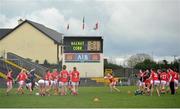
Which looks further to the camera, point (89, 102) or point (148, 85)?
point (148, 85)

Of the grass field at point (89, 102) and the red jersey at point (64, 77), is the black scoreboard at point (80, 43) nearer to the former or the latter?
the red jersey at point (64, 77)

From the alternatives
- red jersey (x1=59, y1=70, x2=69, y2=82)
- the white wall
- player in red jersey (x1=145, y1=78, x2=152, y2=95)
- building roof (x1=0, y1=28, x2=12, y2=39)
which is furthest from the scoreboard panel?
player in red jersey (x1=145, y1=78, x2=152, y2=95)

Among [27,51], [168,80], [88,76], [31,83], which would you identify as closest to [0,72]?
[88,76]

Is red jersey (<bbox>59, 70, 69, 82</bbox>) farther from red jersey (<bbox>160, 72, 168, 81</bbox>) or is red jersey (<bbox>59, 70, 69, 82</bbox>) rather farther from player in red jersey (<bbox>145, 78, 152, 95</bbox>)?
red jersey (<bbox>160, 72, 168, 81</bbox>)

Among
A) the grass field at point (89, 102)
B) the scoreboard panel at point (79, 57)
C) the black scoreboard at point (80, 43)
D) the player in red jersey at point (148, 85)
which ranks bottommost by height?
the grass field at point (89, 102)

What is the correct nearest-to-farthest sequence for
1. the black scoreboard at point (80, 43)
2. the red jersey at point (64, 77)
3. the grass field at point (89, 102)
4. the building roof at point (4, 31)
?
1. the grass field at point (89, 102)
2. the red jersey at point (64, 77)
3. the black scoreboard at point (80, 43)
4. the building roof at point (4, 31)

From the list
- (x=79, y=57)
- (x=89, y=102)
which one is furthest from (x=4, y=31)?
(x=89, y=102)

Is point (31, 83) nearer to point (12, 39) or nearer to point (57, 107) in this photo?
point (57, 107)

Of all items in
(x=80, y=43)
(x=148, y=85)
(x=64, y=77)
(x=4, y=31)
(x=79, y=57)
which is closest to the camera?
(x=148, y=85)

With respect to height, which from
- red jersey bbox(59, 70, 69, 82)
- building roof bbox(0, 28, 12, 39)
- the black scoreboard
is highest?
building roof bbox(0, 28, 12, 39)

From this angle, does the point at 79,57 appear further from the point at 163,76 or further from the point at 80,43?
the point at 163,76

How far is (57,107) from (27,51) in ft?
190

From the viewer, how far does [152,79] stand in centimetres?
2983

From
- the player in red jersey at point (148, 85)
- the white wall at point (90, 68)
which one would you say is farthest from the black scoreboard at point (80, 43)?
the player in red jersey at point (148, 85)
